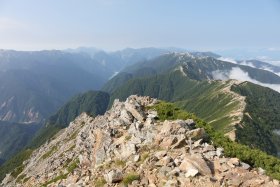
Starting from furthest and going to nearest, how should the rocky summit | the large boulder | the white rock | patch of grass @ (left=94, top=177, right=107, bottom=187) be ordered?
patch of grass @ (left=94, top=177, right=107, bottom=187), the large boulder, the rocky summit, the white rock

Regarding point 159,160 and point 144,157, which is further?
point 144,157

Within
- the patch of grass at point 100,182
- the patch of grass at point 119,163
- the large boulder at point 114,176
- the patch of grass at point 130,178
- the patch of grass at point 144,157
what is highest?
the patch of grass at point 144,157

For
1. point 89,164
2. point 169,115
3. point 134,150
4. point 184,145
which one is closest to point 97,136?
point 89,164

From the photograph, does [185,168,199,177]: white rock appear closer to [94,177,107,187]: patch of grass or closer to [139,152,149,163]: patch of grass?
[139,152,149,163]: patch of grass

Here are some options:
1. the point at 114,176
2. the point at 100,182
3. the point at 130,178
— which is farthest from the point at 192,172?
the point at 100,182

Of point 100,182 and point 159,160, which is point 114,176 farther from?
point 159,160

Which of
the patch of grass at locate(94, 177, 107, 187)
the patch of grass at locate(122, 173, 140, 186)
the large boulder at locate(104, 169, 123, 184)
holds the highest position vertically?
the patch of grass at locate(122, 173, 140, 186)

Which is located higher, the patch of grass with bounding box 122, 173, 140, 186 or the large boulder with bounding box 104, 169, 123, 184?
the patch of grass with bounding box 122, 173, 140, 186

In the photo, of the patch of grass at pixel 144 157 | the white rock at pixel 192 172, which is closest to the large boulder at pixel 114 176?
the patch of grass at pixel 144 157

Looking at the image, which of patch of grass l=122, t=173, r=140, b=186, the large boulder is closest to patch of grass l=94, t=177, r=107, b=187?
the large boulder

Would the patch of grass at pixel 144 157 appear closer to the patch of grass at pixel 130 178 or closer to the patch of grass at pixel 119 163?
the patch of grass at pixel 119 163

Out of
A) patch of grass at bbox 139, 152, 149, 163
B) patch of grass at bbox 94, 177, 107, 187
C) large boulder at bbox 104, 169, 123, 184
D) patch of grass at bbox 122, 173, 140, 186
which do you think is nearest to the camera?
patch of grass at bbox 122, 173, 140, 186

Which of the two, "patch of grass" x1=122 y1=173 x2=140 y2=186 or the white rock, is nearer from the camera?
the white rock

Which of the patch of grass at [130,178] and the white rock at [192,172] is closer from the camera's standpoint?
the white rock at [192,172]
